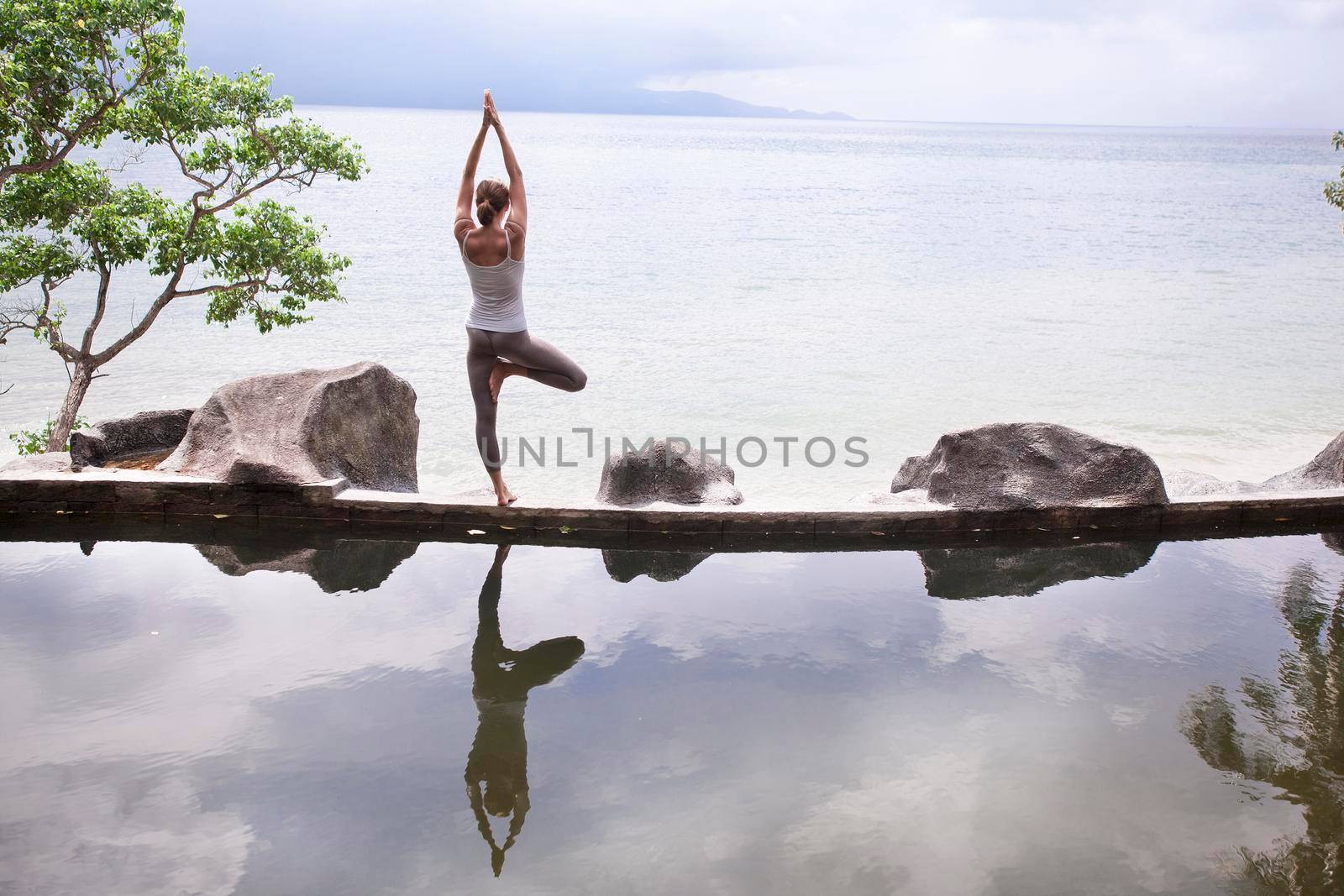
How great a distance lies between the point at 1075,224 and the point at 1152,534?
38.8 m

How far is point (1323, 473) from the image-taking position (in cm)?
681

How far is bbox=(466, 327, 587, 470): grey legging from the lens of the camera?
5.36 m

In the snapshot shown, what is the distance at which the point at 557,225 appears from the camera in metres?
36.7

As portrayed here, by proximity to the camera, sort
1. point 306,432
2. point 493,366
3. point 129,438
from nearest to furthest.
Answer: point 493,366, point 306,432, point 129,438

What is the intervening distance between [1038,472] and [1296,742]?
2.38m

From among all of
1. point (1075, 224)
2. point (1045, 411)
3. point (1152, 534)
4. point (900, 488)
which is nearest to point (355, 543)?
point (900, 488)

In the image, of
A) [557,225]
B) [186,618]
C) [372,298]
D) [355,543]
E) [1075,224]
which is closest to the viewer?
[186,618]

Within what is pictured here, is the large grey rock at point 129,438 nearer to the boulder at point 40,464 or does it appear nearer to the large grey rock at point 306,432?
the boulder at point 40,464

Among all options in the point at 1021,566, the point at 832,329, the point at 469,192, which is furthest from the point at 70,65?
the point at 832,329

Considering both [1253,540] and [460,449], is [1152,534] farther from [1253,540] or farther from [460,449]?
[460,449]

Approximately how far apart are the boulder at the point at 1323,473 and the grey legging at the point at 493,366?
453 centimetres

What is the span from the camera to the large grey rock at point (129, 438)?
22.7 feet

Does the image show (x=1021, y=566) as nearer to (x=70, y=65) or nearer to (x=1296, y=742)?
(x=1296, y=742)

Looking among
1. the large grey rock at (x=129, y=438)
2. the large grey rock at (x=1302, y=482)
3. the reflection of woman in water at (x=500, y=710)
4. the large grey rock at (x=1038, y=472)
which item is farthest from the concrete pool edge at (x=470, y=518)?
the large grey rock at (x=1302, y=482)
